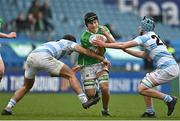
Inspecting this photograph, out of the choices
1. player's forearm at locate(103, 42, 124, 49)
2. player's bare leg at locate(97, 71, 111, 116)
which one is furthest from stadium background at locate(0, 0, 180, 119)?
player's forearm at locate(103, 42, 124, 49)

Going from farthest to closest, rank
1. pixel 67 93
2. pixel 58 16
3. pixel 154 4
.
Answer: pixel 154 4, pixel 58 16, pixel 67 93

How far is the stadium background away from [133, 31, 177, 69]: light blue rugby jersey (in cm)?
1239

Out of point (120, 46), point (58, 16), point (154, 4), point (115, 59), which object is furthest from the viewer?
point (154, 4)

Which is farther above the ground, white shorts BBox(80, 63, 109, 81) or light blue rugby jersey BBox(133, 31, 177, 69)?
light blue rugby jersey BBox(133, 31, 177, 69)

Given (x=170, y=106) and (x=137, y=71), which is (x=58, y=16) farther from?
(x=170, y=106)

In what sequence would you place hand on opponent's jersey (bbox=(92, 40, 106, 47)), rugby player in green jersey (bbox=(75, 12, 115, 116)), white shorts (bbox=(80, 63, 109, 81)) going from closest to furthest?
hand on opponent's jersey (bbox=(92, 40, 106, 47))
rugby player in green jersey (bbox=(75, 12, 115, 116))
white shorts (bbox=(80, 63, 109, 81))

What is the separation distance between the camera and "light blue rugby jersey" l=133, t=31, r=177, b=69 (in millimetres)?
15320

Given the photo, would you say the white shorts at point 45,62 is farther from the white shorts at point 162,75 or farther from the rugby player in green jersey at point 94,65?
the white shorts at point 162,75

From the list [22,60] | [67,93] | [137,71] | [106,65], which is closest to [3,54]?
[22,60]

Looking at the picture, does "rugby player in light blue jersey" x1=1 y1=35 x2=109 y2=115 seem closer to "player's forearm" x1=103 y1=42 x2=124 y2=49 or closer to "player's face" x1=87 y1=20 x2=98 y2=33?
"player's face" x1=87 y1=20 x2=98 y2=33

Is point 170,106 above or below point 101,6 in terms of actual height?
below

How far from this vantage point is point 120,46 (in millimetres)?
15164

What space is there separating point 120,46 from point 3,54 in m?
14.8

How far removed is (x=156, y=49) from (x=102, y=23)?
2071 centimetres
